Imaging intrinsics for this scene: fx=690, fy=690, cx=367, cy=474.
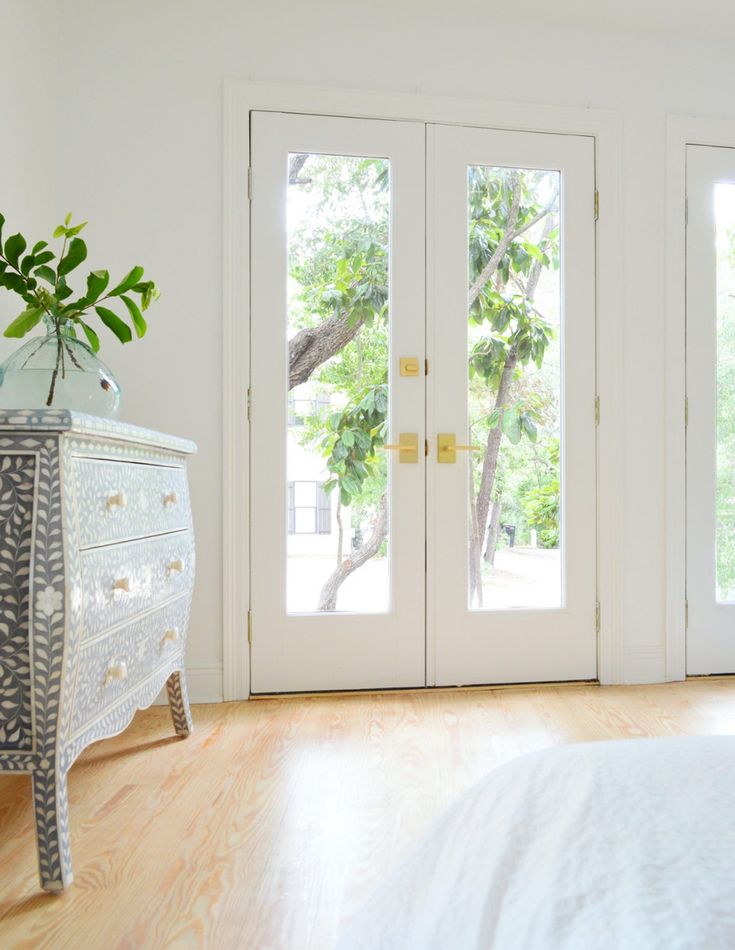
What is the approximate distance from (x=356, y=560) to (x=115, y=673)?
1.17 meters

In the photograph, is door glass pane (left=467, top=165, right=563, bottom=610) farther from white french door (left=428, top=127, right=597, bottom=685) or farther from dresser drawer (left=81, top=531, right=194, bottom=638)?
dresser drawer (left=81, top=531, right=194, bottom=638)

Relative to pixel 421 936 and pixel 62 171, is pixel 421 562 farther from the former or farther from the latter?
pixel 421 936

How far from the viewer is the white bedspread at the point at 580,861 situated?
0.28 m

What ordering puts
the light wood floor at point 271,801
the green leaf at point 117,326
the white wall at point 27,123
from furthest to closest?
the white wall at point 27,123 → the green leaf at point 117,326 → the light wood floor at point 271,801

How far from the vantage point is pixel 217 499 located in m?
2.49

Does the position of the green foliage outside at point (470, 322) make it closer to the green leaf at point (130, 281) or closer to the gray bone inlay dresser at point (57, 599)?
the green leaf at point (130, 281)

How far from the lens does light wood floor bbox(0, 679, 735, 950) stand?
121 centimetres

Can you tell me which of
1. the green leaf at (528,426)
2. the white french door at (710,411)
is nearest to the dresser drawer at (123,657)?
the green leaf at (528,426)

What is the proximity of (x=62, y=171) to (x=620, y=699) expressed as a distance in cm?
273

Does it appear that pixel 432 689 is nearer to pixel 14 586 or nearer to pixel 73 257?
pixel 14 586

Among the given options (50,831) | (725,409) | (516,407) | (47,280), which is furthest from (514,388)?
(50,831)

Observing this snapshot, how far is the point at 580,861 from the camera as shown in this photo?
34cm

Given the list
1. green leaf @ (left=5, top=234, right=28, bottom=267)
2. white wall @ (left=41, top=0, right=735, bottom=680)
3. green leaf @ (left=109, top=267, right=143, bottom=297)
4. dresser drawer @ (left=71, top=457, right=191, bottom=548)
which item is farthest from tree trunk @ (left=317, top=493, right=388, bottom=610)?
green leaf @ (left=5, top=234, right=28, bottom=267)

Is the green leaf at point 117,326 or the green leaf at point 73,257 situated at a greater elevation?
the green leaf at point 73,257
